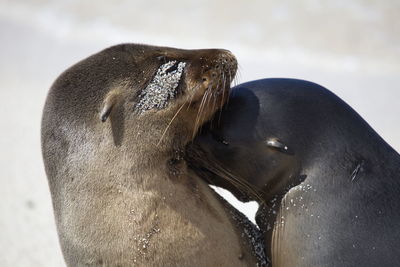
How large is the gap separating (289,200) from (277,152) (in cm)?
28

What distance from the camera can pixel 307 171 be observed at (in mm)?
4492

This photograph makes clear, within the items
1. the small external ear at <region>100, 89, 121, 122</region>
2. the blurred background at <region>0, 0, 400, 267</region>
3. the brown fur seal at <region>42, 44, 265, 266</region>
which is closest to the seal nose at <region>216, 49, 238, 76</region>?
the brown fur seal at <region>42, 44, 265, 266</region>

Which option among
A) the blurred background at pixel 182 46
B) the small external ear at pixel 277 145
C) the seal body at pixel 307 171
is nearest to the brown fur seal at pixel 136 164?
the seal body at pixel 307 171

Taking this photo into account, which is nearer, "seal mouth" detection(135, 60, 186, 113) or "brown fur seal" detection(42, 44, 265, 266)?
"brown fur seal" detection(42, 44, 265, 266)

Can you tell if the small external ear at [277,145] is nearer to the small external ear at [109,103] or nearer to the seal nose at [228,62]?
the seal nose at [228,62]

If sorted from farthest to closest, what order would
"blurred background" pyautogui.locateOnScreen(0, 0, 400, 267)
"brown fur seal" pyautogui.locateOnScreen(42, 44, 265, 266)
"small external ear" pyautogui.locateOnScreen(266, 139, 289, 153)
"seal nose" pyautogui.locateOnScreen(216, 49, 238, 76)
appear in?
"blurred background" pyautogui.locateOnScreen(0, 0, 400, 267) → "seal nose" pyautogui.locateOnScreen(216, 49, 238, 76) → "small external ear" pyautogui.locateOnScreen(266, 139, 289, 153) → "brown fur seal" pyautogui.locateOnScreen(42, 44, 265, 266)

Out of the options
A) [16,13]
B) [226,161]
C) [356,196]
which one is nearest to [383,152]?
[356,196]

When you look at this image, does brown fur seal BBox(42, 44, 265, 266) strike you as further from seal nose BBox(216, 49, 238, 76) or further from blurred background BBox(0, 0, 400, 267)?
blurred background BBox(0, 0, 400, 267)

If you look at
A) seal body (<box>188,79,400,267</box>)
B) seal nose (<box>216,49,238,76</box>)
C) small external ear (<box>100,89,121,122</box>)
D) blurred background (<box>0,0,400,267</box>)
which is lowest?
blurred background (<box>0,0,400,267</box>)

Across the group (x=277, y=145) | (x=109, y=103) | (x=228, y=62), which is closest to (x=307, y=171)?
(x=277, y=145)

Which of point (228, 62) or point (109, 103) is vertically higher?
point (228, 62)

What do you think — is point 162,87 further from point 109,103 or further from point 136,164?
point 136,164

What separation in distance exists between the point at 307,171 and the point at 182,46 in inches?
409

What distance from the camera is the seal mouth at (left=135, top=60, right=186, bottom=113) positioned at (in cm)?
451
